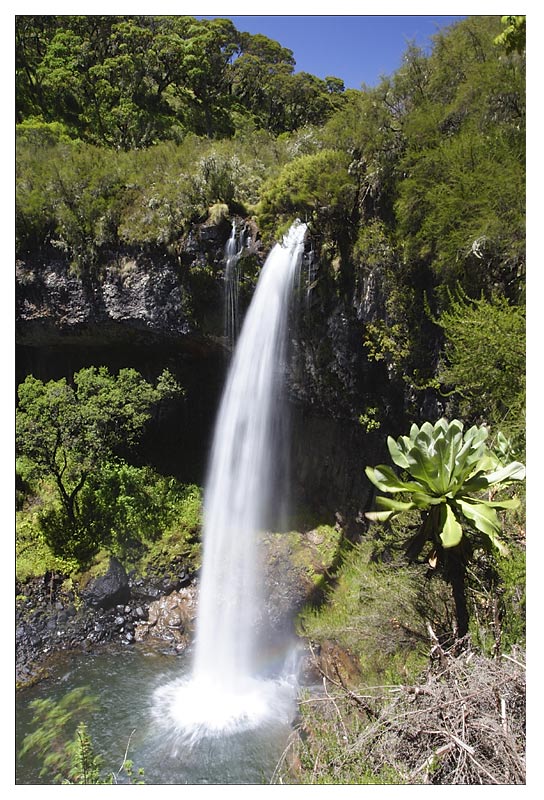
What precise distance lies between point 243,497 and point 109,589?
3614mm

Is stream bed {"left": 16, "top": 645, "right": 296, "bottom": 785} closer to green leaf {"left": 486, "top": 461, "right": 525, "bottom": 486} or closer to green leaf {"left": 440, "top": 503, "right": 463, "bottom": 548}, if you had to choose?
green leaf {"left": 440, "top": 503, "right": 463, "bottom": 548}

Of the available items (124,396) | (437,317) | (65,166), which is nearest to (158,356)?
(124,396)

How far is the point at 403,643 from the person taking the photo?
5078 millimetres

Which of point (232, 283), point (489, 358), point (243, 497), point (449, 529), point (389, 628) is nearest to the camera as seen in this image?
point (449, 529)

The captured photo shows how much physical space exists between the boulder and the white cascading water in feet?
5.77

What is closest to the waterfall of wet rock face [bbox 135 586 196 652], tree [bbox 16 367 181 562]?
tree [bbox 16 367 181 562]

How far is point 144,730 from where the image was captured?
7848 millimetres

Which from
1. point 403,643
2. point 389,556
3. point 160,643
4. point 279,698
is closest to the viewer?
point 403,643

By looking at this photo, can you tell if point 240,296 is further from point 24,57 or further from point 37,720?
point 24,57

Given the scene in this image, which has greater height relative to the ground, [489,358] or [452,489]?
[489,358]

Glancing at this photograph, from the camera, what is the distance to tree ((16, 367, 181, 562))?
10609 millimetres

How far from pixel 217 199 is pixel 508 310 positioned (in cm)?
787

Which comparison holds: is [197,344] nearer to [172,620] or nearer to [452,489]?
[172,620]

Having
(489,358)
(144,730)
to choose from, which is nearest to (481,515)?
(489,358)
